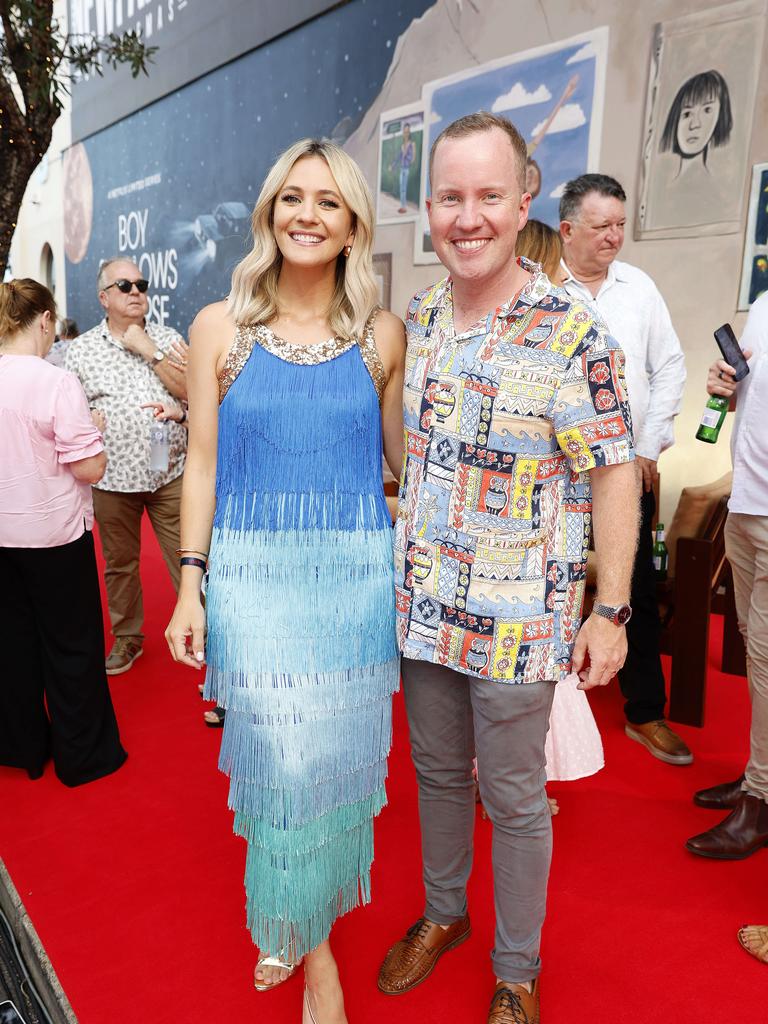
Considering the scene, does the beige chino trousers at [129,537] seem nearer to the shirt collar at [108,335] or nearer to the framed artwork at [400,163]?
the shirt collar at [108,335]

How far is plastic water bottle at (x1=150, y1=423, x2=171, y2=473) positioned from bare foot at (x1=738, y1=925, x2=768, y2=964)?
2739 mm

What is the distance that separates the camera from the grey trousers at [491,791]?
62.6 inches

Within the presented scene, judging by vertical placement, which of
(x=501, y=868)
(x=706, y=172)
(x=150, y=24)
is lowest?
(x=501, y=868)

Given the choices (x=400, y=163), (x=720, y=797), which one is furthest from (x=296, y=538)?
(x=400, y=163)

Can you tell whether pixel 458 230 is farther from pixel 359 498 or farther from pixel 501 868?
pixel 501 868

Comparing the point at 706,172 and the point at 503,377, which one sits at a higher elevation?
the point at 706,172

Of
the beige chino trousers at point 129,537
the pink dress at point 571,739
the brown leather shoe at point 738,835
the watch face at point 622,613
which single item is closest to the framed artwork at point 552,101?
the beige chino trousers at point 129,537

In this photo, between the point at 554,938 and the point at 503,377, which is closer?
the point at 503,377

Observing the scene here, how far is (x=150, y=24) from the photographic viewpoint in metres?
9.44

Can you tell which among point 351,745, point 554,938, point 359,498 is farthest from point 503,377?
point 554,938

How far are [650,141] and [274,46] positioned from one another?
181 inches

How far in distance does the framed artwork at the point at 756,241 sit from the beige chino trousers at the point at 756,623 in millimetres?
2134

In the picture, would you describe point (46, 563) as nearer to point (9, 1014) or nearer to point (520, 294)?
point (9, 1014)

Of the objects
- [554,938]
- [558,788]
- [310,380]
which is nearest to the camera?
[310,380]
